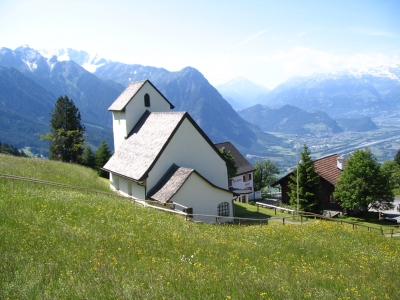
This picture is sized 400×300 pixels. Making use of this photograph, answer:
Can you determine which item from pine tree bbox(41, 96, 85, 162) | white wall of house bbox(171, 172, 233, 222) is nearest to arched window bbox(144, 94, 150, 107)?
white wall of house bbox(171, 172, 233, 222)

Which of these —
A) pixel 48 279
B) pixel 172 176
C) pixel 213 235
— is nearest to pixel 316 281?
pixel 213 235

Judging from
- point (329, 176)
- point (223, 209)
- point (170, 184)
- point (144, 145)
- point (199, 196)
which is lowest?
point (223, 209)

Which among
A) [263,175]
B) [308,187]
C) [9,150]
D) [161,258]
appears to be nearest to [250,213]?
[308,187]

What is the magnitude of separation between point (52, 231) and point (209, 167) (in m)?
19.8

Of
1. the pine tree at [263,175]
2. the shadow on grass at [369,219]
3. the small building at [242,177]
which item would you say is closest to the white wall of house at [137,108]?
the small building at [242,177]

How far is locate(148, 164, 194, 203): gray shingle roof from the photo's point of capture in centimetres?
2755

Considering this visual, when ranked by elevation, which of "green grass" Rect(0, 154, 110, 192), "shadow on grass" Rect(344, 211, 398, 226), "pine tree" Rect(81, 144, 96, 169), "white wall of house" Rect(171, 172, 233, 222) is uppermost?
"pine tree" Rect(81, 144, 96, 169)

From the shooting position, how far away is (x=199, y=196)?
1121 inches

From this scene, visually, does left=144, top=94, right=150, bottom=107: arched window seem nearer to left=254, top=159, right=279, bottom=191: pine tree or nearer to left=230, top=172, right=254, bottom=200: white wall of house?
left=230, top=172, right=254, bottom=200: white wall of house

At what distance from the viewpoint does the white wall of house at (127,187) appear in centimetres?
3102

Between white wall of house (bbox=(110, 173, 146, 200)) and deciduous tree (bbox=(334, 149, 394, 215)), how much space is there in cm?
2615

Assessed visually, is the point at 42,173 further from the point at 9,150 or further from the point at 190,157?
the point at 9,150

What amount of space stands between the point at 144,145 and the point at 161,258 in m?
21.6

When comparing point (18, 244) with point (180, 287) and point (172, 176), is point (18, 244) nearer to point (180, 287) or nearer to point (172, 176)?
point (180, 287)
